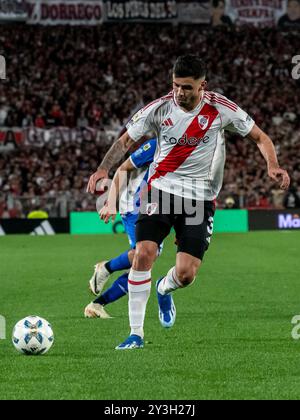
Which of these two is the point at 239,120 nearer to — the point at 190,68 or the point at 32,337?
the point at 190,68

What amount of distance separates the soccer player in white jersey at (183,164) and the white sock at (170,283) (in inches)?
0.6

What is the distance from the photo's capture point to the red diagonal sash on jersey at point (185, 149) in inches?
322

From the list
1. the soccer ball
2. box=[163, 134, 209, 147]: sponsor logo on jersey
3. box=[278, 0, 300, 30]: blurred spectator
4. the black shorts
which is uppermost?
box=[278, 0, 300, 30]: blurred spectator

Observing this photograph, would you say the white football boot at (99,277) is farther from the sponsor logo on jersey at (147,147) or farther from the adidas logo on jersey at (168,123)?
the adidas logo on jersey at (168,123)

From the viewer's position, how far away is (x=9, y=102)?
3459cm

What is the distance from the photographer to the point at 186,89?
7875mm

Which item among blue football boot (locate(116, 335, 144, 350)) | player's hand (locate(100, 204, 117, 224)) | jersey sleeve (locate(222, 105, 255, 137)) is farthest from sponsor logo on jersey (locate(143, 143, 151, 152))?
blue football boot (locate(116, 335, 144, 350))

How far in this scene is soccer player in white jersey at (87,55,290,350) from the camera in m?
7.96

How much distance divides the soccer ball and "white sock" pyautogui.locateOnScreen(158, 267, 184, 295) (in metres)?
1.34

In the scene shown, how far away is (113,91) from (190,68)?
29.4 metres

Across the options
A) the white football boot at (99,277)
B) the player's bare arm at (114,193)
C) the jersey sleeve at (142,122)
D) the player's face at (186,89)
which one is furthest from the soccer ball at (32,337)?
the white football boot at (99,277)

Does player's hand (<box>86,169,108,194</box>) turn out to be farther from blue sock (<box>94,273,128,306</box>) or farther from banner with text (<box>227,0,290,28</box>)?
banner with text (<box>227,0,290,28</box>)
